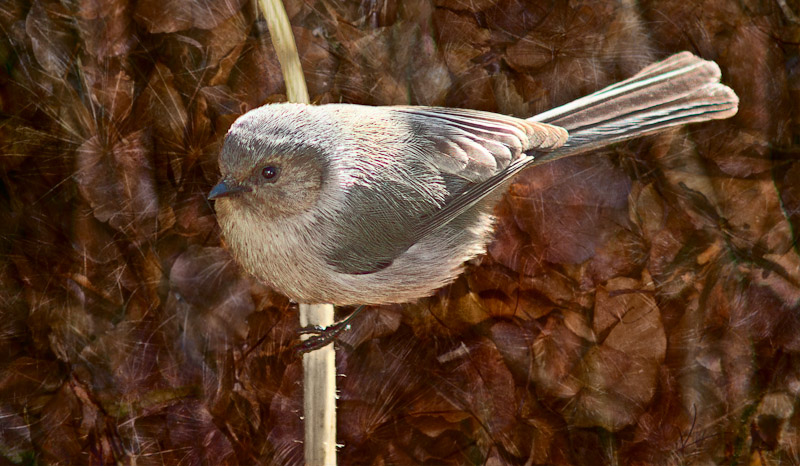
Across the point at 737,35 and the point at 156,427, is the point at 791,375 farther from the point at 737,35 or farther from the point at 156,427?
the point at 156,427

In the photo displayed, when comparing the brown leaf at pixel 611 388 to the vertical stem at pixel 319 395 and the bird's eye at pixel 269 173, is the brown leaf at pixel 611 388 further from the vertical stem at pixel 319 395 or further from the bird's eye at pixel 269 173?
the bird's eye at pixel 269 173

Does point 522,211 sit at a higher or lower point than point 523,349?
higher

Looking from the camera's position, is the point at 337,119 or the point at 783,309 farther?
the point at 783,309

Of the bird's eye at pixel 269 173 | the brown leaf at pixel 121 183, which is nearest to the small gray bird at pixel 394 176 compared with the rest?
the bird's eye at pixel 269 173

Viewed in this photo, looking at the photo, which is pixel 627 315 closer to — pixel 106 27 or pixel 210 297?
pixel 210 297

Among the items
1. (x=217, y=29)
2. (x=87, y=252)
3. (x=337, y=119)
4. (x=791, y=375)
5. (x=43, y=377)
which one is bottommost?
(x=791, y=375)

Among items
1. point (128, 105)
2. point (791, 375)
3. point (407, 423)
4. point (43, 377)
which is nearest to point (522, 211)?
point (407, 423)
